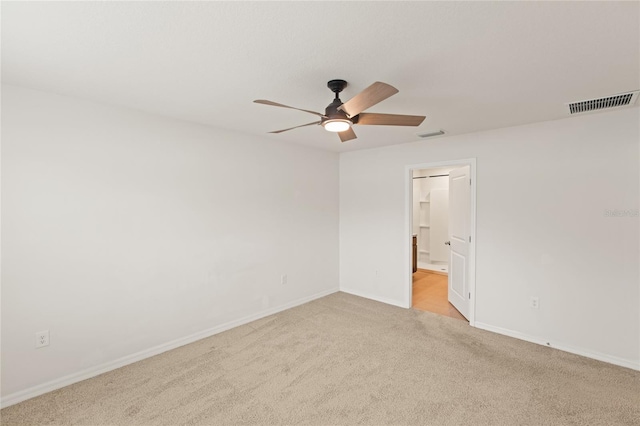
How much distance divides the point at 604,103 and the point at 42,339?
4985 mm

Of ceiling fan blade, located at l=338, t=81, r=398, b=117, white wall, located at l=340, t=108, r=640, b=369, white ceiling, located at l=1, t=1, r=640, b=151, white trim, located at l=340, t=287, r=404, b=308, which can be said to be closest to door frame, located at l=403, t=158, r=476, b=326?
white wall, located at l=340, t=108, r=640, b=369

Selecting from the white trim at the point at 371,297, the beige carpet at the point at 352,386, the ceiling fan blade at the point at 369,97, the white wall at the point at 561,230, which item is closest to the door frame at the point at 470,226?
the white wall at the point at 561,230

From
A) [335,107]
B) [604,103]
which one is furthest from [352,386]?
[604,103]

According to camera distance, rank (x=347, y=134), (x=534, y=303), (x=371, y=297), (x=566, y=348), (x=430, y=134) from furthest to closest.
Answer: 1. (x=371, y=297)
2. (x=430, y=134)
3. (x=534, y=303)
4. (x=566, y=348)
5. (x=347, y=134)

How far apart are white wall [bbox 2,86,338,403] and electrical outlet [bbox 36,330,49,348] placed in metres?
0.04

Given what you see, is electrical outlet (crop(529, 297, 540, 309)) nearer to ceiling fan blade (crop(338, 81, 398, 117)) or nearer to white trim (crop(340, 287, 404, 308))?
white trim (crop(340, 287, 404, 308))

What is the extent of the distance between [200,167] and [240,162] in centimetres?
51

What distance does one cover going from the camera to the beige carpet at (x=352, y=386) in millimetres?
2059

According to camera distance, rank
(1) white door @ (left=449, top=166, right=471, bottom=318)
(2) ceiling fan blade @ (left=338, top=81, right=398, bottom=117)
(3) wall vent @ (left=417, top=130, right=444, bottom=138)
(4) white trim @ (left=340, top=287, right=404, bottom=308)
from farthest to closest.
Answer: (4) white trim @ (left=340, top=287, right=404, bottom=308)
(1) white door @ (left=449, top=166, right=471, bottom=318)
(3) wall vent @ (left=417, top=130, right=444, bottom=138)
(2) ceiling fan blade @ (left=338, top=81, right=398, bottom=117)

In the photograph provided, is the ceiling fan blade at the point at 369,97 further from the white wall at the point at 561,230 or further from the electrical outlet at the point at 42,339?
the electrical outlet at the point at 42,339

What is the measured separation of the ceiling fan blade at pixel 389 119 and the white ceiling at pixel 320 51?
0.75ft

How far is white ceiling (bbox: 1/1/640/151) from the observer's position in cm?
137

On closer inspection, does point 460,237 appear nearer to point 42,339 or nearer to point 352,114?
point 352,114

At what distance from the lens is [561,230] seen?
119 inches
